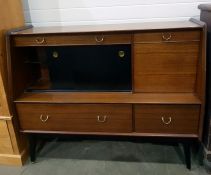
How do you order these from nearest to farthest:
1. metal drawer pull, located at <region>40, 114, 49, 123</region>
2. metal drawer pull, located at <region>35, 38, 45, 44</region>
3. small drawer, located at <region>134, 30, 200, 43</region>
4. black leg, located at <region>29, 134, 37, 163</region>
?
small drawer, located at <region>134, 30, 200, 43</region> → metal drawer pull, located at <region>35, 38, 45, 44</region> → metal drawer pull, located at <region>40, 114, 49, 123</region> → black leg, located at <region>29, 134, 37, 163</region>

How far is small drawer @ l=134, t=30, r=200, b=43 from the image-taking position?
1513mm

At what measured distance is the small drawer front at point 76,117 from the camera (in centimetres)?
167

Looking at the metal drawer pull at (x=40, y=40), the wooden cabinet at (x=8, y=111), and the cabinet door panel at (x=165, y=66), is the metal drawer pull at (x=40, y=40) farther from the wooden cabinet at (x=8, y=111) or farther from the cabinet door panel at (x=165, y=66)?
the cabinet door panel at (x=165, y=66)

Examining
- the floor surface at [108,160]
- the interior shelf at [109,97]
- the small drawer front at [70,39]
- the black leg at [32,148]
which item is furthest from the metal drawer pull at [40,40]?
the floor surface at [108,160]

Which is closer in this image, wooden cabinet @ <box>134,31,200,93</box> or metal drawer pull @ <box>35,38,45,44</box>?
wooden cabinet @ <box>134,31,200,93</box>

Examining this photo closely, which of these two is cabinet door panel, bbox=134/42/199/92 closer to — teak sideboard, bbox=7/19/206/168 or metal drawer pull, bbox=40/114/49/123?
teak sideboard, bbox=7/19/206/168

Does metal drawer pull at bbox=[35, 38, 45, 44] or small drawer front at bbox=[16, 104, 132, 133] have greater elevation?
metal drawer pull at bbox=[35, 38, 45, 44]

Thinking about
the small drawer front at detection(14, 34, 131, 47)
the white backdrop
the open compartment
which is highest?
the white backdrop

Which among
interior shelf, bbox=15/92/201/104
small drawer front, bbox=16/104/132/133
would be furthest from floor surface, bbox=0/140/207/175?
interior shelf, bbox=15/92/201/104

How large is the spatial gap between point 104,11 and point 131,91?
72 cm

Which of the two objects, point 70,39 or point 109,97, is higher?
point 70,39

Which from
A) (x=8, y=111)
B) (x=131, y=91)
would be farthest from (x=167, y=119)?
(x=8, y=111)

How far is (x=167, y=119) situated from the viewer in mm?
1626

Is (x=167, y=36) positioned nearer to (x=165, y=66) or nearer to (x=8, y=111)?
(x=165, y=66)
